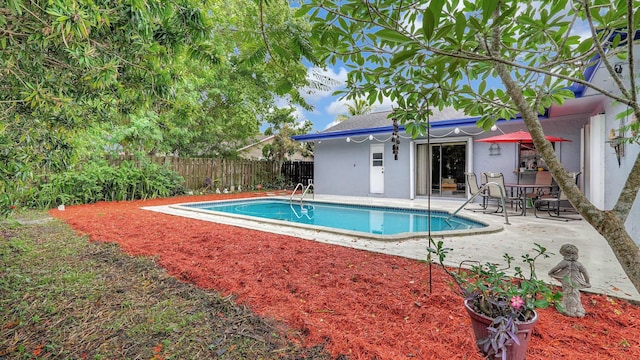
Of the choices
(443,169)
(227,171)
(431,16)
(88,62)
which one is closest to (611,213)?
(431,16)

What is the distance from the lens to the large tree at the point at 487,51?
42.8 inches

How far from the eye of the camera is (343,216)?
891cm

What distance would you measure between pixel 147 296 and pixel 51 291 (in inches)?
36.2

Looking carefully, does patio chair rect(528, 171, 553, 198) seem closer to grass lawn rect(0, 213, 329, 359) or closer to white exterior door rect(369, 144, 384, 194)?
white exterior door rect(369, 144, 384, 194)

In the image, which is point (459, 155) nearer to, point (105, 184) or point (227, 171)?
point (227, 171)

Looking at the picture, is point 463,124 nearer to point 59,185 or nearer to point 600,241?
point 600,241

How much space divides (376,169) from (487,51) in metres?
11.1

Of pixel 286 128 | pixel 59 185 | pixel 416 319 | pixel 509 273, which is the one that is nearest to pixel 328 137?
pixel 286 128

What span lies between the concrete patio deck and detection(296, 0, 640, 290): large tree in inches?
77.3

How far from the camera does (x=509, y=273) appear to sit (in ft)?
10.6

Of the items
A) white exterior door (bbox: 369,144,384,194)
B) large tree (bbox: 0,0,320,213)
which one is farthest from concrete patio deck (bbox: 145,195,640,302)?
white exterior door (bbox: 369,144,384,194)

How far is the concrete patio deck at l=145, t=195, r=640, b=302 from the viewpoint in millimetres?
3090

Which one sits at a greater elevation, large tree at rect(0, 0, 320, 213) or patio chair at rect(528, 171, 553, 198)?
large tree at rect(0, 0, 320, 213)

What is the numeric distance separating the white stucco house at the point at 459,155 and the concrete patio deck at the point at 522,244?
804 millimetres
